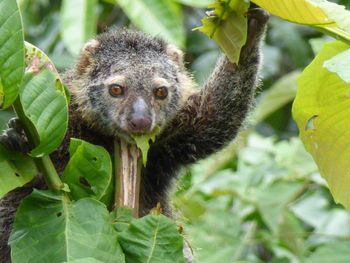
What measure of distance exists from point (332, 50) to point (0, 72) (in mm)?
964

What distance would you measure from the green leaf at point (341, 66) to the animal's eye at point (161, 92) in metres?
1.83

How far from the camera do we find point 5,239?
371 cm

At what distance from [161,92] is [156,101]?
2.6 inches

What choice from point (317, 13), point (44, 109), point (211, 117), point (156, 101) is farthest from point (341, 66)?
point (211, 117)

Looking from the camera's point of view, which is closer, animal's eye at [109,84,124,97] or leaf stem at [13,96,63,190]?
leaf stem at [13,96,63,190]

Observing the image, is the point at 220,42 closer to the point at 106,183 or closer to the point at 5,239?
the point at 106,183

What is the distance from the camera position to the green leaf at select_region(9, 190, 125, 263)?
7.84ft

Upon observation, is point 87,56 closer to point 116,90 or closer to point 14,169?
point 116,90

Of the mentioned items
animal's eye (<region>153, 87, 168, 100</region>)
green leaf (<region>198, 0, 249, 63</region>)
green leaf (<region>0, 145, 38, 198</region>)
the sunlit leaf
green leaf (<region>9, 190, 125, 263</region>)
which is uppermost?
the sunlit leaf

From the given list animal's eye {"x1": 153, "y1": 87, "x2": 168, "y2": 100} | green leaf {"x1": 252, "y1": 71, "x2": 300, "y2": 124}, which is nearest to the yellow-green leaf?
animal's eye {"x1": 153, "y1": 87, "x2": 168, "y2": 100}

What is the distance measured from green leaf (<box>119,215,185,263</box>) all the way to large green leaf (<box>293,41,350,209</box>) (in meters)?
0.54

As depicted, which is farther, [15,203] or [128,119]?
[15,203]

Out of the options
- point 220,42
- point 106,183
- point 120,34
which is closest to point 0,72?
point 106,183

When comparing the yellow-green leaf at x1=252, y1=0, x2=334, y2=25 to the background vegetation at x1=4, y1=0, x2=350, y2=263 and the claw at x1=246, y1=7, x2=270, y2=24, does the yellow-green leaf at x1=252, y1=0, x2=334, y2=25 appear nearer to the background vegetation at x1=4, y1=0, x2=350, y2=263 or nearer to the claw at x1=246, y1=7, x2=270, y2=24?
the claw at x1=246, y1=7, x2=270, y2=24
